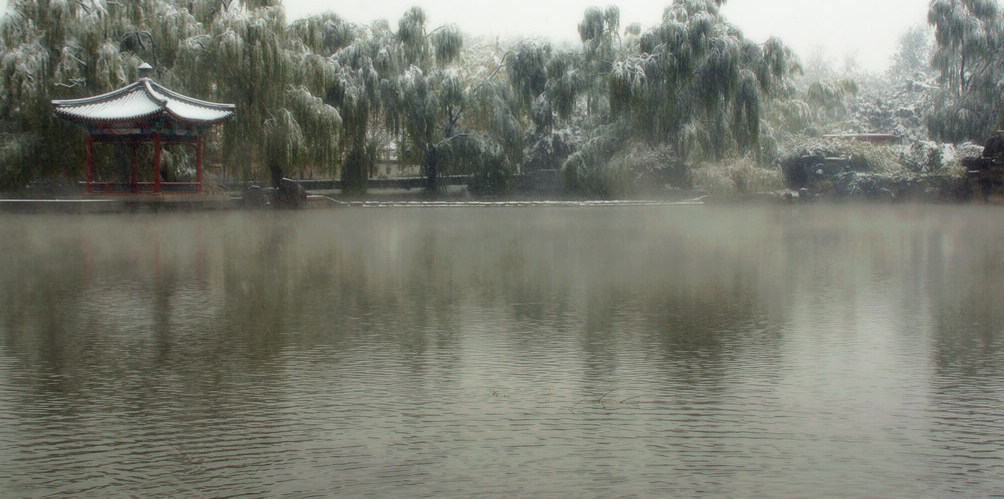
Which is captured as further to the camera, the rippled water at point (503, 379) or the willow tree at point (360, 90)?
the willow tree at point (360, 90)

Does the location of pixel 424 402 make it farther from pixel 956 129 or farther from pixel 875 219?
pixel 956 129

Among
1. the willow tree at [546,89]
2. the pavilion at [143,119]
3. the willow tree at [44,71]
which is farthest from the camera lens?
the willow tree at [546,89]

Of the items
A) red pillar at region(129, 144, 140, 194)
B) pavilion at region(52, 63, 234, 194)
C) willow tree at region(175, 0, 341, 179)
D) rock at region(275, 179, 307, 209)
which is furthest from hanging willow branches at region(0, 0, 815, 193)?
red pillar at region(129, 144, 140, 194)

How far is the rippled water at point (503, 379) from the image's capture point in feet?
12.0

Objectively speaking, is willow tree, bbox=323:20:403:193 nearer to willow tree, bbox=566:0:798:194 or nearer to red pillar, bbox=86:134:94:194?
red pillar, bbox=86:134:94:194

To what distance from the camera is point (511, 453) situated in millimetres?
3891

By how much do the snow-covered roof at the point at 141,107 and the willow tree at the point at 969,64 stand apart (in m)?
28.5

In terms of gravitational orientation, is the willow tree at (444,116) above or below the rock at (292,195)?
above

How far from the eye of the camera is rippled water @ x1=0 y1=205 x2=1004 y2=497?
12.0ft

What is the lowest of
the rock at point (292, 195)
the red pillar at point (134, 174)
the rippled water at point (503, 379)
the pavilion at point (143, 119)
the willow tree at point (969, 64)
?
the rippled water at point (503, 379)

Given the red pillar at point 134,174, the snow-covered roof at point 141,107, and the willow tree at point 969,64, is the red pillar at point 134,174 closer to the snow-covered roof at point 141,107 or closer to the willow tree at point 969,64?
the snow-covered roof at point 141,107

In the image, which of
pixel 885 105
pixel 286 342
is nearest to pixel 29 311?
pixel 286 342

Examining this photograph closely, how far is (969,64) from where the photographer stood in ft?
146

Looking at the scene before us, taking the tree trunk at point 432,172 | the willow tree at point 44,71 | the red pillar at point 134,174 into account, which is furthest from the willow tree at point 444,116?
the willow tree at point 44,71
